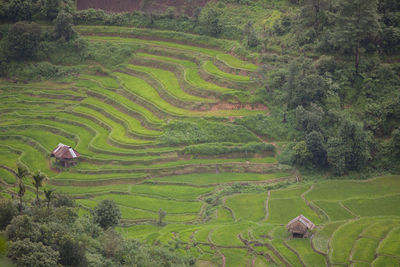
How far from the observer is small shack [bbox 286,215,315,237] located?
3359 centimetres

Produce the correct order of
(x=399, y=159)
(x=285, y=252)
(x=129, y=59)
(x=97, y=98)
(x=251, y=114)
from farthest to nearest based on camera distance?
(x=129, y=59)
(x=97, y=98)
(x=251, y=114)
(x=399, y=159)
(x=285, y=252)

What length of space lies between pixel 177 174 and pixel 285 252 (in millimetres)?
14259

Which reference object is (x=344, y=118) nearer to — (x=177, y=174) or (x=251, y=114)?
(x=251, y=114)

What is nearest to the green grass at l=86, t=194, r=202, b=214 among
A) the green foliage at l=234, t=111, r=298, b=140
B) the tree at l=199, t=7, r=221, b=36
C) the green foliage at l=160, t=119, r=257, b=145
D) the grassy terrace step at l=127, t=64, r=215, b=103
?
the green foliage at l=160, t=119, r=257, b=145

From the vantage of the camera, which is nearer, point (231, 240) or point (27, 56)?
point (231, 240)

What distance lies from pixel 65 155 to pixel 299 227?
67.5 ft

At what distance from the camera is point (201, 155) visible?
45469 millimetres

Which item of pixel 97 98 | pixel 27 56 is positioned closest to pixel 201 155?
pixel 97 98

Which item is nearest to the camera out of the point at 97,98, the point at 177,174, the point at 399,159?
the point at 399,159

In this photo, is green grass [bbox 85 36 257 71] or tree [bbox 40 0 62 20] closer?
green grass [bbox 85 36 257 71]

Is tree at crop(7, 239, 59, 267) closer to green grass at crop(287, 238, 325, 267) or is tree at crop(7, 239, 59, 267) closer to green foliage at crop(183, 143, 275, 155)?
green grass at crop(287, 238, 325, 267)

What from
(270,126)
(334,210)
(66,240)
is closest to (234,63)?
(270,126)

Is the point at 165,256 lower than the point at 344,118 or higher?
lower

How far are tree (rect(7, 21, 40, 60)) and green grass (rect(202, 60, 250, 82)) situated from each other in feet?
63.9
